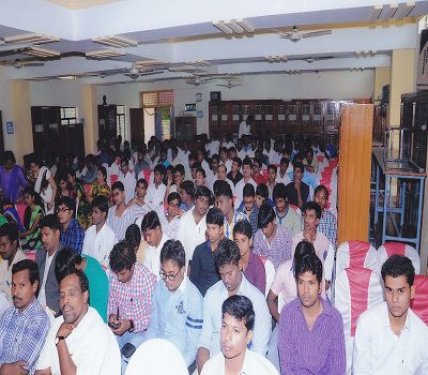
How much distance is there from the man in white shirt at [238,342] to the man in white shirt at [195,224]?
2414 mm

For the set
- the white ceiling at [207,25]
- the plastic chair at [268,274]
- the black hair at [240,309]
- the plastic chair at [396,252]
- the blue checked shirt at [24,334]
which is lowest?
the blue checked shirt at [24,334]

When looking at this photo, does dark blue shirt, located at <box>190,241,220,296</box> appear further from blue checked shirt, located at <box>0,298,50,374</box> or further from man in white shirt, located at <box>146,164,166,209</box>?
man in white shirt, located at <box>146,164,166,209</box>

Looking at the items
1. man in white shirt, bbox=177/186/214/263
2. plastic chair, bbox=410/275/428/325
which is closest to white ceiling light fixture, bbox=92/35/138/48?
man in white shirt, bbox=177/186/214/263

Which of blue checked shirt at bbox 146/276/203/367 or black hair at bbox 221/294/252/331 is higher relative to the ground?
black hair at bbox 221/294/252/331

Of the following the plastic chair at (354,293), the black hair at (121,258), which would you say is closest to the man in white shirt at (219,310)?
the black hair at (121,258)

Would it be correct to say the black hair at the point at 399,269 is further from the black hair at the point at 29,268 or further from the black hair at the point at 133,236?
the black hair at the point at 29,268

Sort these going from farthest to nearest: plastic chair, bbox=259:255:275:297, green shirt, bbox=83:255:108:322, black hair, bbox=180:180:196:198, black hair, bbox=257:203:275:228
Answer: black hair, bbox=180:180:196:198 → black hair, bbox=257:203:275:228 → plastic chair, bbox=259:255:275:297 → green shirt, bbox=83:255:108:322

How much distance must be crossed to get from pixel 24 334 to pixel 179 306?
3.84ft

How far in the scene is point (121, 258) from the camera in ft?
11.5

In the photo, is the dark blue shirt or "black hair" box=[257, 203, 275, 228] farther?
"black hair" box=[257, 203, 275, 228]

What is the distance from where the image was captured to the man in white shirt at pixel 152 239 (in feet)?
14.0

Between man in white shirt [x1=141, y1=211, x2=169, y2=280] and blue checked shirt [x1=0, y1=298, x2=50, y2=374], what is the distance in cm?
124

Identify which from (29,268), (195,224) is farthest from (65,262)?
(195,224)

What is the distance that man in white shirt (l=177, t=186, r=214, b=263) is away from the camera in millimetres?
4871
